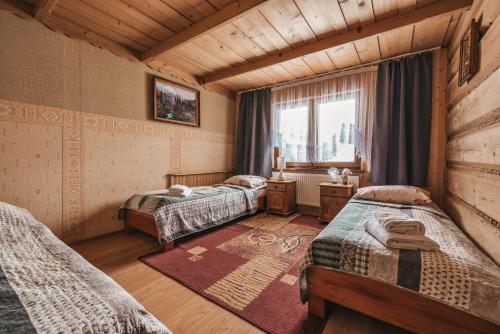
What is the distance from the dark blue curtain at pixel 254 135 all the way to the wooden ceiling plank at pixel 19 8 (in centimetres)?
308

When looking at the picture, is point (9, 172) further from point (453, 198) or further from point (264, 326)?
point (453, 198)

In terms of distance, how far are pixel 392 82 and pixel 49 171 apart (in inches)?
166

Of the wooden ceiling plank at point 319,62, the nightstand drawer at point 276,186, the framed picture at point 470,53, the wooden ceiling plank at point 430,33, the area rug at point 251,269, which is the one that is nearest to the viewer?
the area rug at point 251,269

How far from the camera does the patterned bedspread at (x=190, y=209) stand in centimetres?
240

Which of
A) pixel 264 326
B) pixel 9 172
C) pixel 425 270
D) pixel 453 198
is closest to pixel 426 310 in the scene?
pixel 425 270

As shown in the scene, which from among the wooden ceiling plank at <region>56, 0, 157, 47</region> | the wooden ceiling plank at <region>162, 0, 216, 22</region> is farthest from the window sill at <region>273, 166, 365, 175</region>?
the wooden ceiling plank at <region>56, 0, 157, 47</region>

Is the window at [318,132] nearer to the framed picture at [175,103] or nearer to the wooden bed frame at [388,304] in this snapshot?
the framed picture at [175,103]

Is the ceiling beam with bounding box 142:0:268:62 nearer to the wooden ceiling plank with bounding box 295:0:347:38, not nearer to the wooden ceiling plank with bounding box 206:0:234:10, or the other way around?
the wooden ceiling plank with bounding box 206:0:234:10

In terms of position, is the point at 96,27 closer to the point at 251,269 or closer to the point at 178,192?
the point at 178,192

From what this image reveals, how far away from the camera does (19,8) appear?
7.08 ft

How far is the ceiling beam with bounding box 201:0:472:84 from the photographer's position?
77.8 inches

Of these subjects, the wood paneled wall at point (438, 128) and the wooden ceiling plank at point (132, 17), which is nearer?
the wooden ceiling plank at point (132, 17)

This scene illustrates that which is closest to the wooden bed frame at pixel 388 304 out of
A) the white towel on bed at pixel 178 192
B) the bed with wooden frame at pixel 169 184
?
the bed with wooden frame at pixel 169 184

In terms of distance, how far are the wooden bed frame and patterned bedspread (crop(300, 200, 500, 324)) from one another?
38 mm
